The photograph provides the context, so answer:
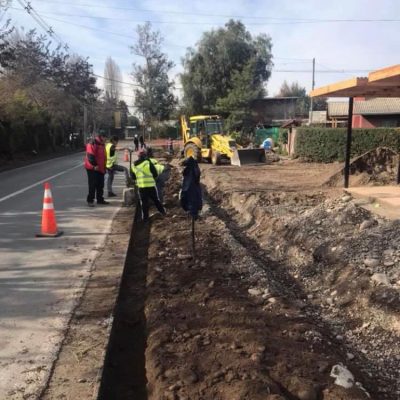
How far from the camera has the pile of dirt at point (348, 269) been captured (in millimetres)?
4633

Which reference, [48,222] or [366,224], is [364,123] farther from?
[48,222]

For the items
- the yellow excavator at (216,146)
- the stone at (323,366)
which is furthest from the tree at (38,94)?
the stone at (323,366)

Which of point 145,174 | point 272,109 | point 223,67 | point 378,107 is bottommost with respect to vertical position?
point 145,174

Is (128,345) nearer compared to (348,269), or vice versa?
(128,345)

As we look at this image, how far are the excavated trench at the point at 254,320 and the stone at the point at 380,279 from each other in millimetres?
97

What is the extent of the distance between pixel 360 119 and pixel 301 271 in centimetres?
3731

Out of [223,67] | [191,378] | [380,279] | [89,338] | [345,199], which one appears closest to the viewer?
[191,378]

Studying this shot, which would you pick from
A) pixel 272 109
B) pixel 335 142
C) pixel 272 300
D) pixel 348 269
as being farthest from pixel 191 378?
pixel 272 109

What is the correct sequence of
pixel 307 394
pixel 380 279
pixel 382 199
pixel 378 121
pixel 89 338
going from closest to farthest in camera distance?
1. pixel 307 394
2. pixel 89 338
3. pixel 380 279
4. pixel 382 199
5. pixel 378 121

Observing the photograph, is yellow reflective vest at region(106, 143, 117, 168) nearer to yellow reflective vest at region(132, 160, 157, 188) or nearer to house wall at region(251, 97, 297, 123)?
yellow reflective vest at region(132, 160, 157, 188)

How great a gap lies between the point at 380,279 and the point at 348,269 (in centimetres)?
63

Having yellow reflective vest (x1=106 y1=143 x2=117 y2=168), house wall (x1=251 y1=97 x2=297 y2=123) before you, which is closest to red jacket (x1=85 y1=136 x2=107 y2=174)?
yellow reflective vest (x1=106 y1=143 x2=117 y2=168)

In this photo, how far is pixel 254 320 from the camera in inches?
193

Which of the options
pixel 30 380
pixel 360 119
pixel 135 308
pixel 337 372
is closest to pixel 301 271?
pixel 135 308
